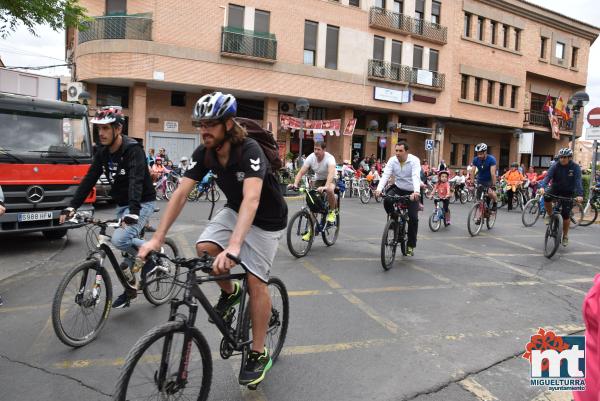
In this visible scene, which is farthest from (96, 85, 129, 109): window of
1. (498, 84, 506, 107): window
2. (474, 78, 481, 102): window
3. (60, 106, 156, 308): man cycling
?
(498, 84, 506, 107): window

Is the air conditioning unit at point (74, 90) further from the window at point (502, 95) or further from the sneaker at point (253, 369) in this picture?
the window at point (502, 95)

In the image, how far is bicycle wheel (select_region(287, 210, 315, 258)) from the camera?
7.55m

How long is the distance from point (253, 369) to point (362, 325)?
1.80 metres

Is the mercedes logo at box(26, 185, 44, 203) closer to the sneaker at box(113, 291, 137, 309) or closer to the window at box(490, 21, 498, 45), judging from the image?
the sneaker at box(113, 291, 137, 309)

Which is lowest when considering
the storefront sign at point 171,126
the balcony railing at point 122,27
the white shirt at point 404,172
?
the white shirt at point 404,172

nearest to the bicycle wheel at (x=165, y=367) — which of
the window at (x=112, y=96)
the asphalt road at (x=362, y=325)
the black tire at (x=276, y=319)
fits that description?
the asphalt road at (x=362, y=325)

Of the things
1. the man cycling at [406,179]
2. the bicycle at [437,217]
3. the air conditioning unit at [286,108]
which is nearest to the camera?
the man cycling at [406,179]

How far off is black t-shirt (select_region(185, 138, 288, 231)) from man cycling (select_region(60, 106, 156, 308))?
1394 millimetres

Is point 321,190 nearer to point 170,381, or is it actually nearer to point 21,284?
point 21,284

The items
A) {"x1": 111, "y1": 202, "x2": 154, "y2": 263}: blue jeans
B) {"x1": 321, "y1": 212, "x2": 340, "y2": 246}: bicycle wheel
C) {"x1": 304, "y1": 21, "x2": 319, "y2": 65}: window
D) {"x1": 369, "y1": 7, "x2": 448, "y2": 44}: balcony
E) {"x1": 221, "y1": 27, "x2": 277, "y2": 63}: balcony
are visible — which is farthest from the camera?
{"x1": 369, "y1": 7, "x2": 448, "y2": 44}: balcony

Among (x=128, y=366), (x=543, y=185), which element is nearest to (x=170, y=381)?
(x=128, y=366)

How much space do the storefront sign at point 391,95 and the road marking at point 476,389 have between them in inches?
1022

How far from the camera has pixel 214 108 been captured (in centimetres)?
288

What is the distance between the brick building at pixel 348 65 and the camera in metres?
22.3
